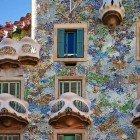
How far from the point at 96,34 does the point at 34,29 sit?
8.17ft

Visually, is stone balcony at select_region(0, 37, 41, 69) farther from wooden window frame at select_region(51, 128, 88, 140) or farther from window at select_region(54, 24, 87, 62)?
wooden window frame at select_region(51, 128, 88, 140)

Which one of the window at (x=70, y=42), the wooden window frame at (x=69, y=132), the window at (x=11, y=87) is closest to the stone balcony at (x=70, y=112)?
the wooden window frame at (x=69, y=132)

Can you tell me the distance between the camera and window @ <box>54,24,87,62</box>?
32.0m

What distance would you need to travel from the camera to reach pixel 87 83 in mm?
31516

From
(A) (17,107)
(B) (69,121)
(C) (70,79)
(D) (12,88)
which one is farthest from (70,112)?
(D) (12,88)

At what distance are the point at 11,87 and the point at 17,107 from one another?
1359mm

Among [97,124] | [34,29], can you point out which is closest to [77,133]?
[97,124]

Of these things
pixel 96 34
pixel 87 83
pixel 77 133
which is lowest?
pixel 77 133

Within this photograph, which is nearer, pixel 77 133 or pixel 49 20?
pixel 77 133

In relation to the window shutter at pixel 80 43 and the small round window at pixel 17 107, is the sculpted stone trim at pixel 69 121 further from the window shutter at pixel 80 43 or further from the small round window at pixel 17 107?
the window shutter at pixel 80 43

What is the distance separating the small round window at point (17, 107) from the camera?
3061cm

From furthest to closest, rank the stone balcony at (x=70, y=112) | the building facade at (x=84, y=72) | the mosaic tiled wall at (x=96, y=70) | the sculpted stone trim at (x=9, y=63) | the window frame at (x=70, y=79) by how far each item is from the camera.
A: the sculpted stone trim at (x=9, y=63), the window frame at (x=70, y=79), the mosaic tiled wall at (x=96, y=70), the building facade at (x=84, y=72), the stone balcony at (x=70, y=112)

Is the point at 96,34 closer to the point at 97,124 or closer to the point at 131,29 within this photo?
the point at 131,29

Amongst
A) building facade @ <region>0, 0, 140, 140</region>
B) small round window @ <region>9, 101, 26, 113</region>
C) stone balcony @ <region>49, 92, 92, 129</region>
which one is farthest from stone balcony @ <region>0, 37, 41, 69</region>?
stone balcony @ <region>49, 92, 92, 129</region>
